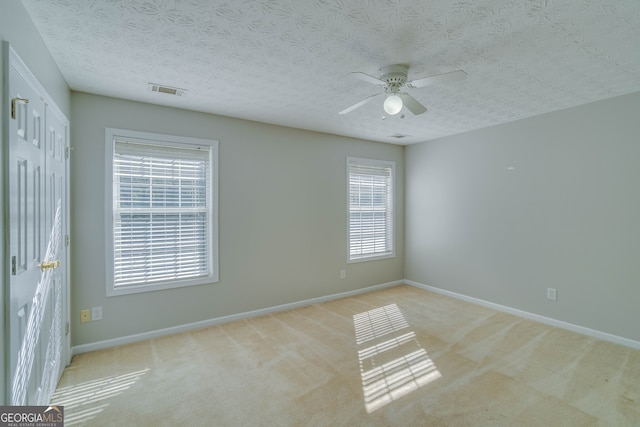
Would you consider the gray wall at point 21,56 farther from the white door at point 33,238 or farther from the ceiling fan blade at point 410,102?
the ceiling fan blade at point 410,102

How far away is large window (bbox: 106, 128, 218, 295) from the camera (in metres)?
3.04

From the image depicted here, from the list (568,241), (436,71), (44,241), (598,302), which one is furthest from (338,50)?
(598,302)

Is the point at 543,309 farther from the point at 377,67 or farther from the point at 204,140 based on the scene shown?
the point at 204,140

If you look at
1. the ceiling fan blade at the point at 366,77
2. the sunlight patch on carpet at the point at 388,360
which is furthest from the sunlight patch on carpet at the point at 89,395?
the ceiling fan blade at the point at 366,77

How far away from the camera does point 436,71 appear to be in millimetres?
2428

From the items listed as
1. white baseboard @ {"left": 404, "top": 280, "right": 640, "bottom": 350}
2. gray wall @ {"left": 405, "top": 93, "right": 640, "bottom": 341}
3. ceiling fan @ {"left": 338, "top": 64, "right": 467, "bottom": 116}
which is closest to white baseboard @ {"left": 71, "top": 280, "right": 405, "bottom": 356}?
white baseboard @ {"left": 404, "top": 280, "right": 640, "bottom": 350}

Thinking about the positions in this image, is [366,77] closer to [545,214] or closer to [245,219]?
[245,219]

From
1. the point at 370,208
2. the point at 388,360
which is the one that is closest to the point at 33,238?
the point at 388,360

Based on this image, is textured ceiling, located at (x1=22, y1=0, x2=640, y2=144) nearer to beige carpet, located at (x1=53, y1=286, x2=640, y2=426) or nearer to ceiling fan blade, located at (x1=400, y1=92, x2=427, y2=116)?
ceiling fan blade, located at (x1=400, y1=92, x2=427, y2=116)

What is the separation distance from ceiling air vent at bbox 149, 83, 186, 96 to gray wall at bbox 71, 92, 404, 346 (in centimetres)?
44

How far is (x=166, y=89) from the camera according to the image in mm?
2807

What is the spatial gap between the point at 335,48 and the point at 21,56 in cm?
177

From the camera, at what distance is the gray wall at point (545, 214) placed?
3039 millimetres

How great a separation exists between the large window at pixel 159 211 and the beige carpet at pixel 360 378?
2.29ft
